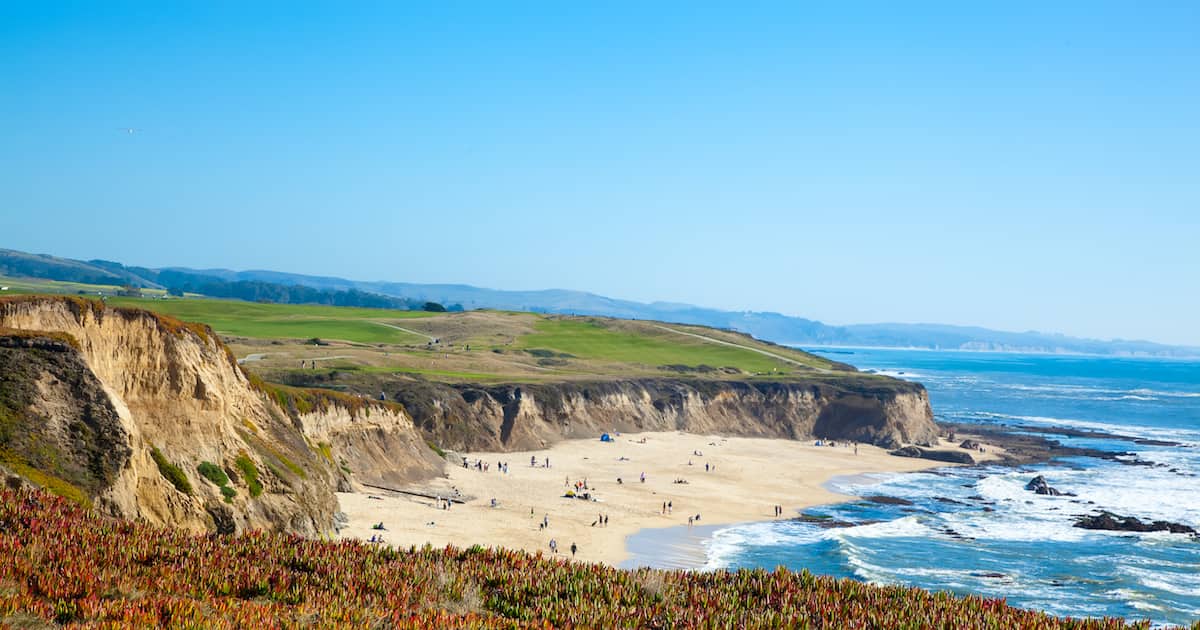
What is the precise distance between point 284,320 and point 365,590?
5038 inches

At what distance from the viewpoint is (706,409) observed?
108 m

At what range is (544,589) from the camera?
17312mm

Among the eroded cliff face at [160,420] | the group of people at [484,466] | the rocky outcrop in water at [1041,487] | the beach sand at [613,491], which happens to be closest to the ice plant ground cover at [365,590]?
the eroded cliff face at [160,420]

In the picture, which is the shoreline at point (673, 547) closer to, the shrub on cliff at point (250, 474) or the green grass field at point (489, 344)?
the shrub on cliff at point (250, 474)

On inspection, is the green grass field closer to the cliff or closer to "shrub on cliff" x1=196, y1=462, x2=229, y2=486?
the cliff

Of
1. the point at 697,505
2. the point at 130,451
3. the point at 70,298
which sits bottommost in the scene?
the point at 697,505

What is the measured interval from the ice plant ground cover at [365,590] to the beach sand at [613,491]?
71.6ft

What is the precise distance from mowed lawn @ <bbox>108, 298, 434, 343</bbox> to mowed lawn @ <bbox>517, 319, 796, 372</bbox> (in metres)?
21.7

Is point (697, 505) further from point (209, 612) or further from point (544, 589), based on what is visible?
point (209, 612)

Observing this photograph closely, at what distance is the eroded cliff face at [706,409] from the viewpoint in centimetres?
8525

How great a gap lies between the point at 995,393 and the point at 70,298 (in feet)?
594

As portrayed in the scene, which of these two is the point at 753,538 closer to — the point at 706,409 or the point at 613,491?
the point at 613,491

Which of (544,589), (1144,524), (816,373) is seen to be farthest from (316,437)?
A: (816,373)

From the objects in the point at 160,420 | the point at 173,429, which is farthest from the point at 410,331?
the point at 173,429
